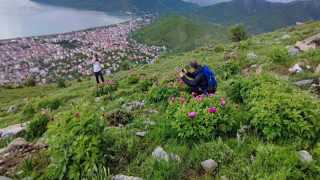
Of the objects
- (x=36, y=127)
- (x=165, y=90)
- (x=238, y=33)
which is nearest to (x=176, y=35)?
(x=238, y=33)

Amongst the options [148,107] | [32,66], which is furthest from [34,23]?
[148,107]

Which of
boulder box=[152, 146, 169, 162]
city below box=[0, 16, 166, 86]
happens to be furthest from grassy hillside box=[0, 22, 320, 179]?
city below box=[0, 16, 166, 86]

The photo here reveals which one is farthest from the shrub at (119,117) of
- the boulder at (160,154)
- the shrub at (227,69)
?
the shrub at (227,69)

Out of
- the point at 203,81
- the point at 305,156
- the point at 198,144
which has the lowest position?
the point at 198,144

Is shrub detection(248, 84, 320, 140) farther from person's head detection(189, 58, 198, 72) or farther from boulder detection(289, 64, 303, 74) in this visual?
boulder detection(289, 64, 303, 74)

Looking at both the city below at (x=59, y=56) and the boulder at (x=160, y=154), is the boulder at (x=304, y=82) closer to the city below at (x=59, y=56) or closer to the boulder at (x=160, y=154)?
the boulder at (x=160, y=154)

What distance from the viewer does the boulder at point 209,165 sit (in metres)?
3.16

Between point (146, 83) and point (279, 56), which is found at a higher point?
point (279, 56)

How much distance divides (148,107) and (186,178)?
3811 millimetres

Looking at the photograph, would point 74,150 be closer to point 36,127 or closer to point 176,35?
point 36,127

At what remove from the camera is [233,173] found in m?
2.93

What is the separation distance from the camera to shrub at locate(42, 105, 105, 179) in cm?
285

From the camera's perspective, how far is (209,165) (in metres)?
3.19

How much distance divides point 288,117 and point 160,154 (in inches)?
112
